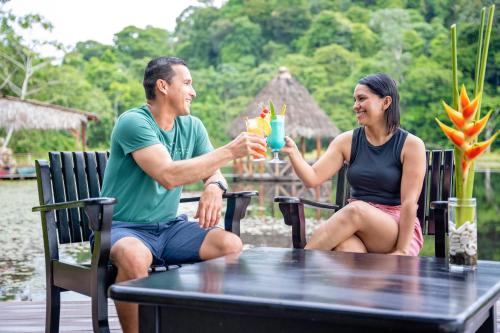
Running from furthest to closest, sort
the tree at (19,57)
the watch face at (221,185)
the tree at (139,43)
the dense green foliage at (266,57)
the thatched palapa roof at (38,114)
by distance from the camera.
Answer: the tree at (139,43) < the tree at (19,57) < the dense green foliage at (266,57) < the thatched palapa roof at (38,114) < the watch face at (221,185)

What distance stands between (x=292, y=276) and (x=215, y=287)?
0.63ft

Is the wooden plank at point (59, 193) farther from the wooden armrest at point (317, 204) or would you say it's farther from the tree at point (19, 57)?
the tree at point (19, 57)

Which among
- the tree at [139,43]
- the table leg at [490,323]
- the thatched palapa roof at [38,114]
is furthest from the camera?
the tree at [139,43]

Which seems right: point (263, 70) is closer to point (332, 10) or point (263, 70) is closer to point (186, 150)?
point (332, 10)

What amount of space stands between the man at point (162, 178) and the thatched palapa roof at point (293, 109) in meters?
13.8

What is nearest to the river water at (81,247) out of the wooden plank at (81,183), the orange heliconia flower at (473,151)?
the wooden plank at (81,183)

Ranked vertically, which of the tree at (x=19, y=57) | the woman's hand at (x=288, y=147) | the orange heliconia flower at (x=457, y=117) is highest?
the tree at (x=19, y=57)

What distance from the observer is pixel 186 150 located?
209 cm

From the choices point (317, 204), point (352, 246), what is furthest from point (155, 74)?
point (352, 246)

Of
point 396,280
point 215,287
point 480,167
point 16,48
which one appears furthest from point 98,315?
point 16,48

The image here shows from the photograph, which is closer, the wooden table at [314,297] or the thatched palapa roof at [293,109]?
the wooden table at [314,297]

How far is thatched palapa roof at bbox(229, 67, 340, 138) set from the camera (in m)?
16.0

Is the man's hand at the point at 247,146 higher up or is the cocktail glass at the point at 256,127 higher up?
the cocktail glass at the point at 256,127

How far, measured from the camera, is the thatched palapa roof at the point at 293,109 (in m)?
Result: 16.0
